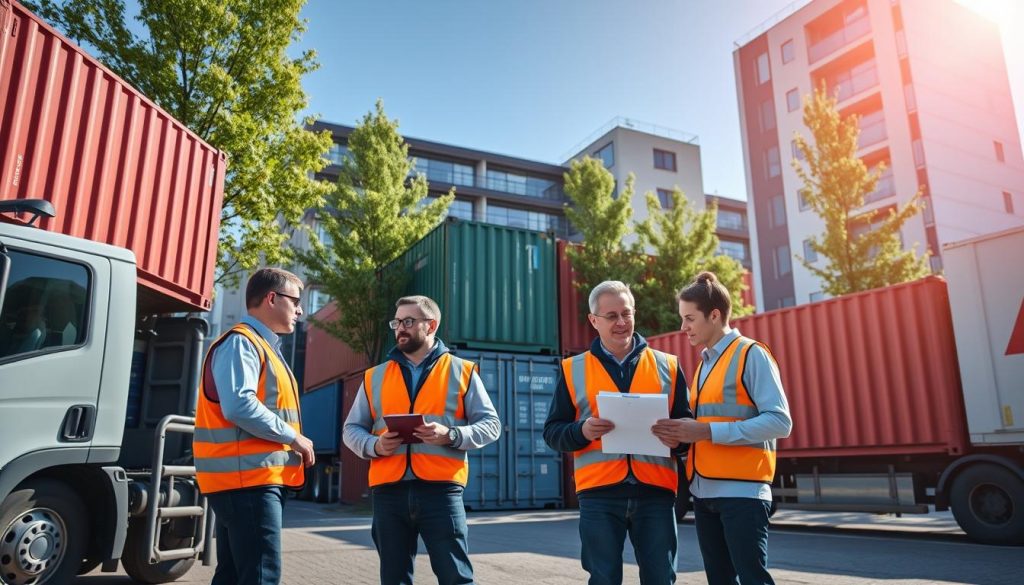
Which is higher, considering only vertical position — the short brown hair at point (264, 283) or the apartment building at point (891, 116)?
the apartment building at point (891, 116)

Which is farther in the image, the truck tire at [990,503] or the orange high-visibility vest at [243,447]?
the truck tire at [990,503]

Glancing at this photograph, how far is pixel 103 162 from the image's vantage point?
5930mm

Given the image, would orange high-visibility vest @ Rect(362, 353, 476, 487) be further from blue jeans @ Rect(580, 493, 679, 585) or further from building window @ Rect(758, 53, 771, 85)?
building window @ Rect(758, 53, 771, 85)

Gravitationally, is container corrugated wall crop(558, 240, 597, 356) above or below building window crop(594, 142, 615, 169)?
below

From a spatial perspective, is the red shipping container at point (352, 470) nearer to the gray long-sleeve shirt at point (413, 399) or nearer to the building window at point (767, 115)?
the gray long-sleeve shirt at point (413, 399)

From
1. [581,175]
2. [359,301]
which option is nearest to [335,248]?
[359,301]

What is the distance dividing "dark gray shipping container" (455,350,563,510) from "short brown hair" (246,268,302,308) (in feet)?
37.5

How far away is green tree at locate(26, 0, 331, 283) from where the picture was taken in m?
12.7

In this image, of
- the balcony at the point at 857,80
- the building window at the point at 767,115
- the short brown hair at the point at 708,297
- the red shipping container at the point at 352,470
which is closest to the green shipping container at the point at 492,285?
the red shipping container at the point at 352,470

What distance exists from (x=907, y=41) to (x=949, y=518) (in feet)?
79.8

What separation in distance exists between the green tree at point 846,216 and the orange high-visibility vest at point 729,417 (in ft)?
49.4

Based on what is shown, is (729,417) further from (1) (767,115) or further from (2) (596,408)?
(1) (767,115)

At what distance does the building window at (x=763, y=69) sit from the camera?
35.9m

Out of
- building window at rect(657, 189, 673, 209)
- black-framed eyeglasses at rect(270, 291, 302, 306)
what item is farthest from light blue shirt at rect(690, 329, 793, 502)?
building window at rect(657, 189, 673, 209)
